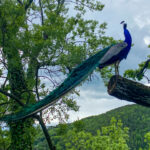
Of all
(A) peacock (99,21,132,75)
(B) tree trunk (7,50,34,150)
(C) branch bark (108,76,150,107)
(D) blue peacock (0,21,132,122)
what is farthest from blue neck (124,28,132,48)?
(B) tree trunk (7,50,34,150)

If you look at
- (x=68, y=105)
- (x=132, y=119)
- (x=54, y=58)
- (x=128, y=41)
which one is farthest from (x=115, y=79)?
(x=132, y=119)

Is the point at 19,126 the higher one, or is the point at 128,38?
the point at 128,38

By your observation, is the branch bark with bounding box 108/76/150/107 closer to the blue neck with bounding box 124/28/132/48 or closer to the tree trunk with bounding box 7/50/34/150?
the blue neck with bounding box 124/28/132/48

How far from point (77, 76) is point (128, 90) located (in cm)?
128

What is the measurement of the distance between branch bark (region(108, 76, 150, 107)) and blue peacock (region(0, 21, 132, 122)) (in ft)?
2.19

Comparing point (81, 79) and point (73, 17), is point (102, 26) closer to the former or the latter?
point (73, 17)

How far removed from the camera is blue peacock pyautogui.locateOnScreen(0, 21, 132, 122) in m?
5.68

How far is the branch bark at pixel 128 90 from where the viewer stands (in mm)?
5025

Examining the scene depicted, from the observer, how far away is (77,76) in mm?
5863

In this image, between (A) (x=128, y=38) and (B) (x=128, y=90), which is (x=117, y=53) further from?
(B) (x=128, y=90)

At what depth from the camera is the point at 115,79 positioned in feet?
16.7

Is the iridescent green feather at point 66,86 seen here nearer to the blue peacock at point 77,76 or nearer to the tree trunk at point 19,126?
the blue peacock at point 77,76

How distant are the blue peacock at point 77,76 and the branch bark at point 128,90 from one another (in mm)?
667

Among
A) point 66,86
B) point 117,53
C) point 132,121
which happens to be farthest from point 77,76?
point 132,121
